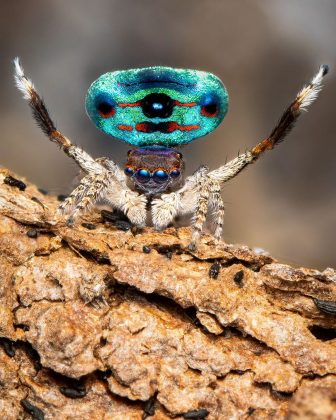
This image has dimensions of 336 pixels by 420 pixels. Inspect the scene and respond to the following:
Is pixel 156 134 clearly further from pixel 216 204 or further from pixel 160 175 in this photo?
pixel 216 204

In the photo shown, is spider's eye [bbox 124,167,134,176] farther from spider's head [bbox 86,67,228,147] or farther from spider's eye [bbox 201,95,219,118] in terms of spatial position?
spider's eye [bbox 201,95,219,118]

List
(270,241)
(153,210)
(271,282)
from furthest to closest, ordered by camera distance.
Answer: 1. (270,241)
2. (153,210)
3. (271,282)

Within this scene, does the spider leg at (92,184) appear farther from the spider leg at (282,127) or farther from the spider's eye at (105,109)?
the spider leg at (282,127)

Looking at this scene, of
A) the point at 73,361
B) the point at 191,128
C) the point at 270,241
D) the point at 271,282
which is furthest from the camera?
the point at 270,241

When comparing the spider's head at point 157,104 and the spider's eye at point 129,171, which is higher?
the spider's head at point 157,104

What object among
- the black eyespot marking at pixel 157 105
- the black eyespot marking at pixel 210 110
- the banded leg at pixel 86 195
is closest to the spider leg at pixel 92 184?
the banded leg at pixel 86 195

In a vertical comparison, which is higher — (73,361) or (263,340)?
(263,340)

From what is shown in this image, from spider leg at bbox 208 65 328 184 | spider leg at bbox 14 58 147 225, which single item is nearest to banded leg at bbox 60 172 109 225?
spider leg at bbox 14 58 147 225

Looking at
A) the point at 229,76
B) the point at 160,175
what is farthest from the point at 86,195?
the point at 229,76

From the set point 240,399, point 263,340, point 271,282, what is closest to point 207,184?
point 271,282

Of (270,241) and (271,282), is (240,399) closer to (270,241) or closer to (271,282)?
(271,282)
